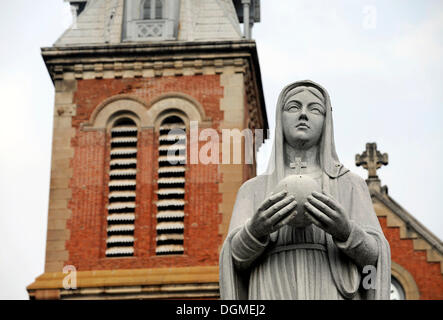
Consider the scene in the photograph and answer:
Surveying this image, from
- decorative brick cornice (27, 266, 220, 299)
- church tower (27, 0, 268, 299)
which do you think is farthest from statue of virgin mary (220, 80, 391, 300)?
church tower (27, 0, 268, 299)

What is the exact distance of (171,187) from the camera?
126ft

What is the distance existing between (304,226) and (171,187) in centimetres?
2963

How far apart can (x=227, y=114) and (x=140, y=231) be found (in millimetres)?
4046

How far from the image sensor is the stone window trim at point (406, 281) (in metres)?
35.0

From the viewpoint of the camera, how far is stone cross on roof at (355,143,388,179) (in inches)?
1391

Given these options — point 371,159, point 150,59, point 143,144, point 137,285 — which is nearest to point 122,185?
point 143,144

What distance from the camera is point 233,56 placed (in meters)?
39.3

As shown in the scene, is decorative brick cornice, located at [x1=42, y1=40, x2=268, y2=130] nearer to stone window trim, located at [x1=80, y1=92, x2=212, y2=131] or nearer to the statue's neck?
stone window trim, located at [x1=80, y1=92, x2=212, y2=131]

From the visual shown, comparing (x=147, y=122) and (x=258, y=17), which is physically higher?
(x=258, y=17)

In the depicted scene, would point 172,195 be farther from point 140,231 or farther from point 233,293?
point 233,293

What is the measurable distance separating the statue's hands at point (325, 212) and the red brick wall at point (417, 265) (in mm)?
26639
